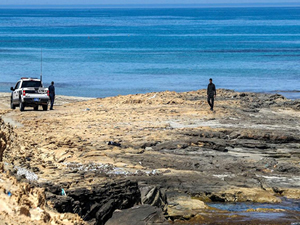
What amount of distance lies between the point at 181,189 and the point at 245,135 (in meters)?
5.28

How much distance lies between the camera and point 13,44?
79.2 m

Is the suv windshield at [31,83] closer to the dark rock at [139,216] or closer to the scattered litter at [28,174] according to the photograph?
the scattered litter at [28,174]

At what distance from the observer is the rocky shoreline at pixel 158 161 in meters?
10.9

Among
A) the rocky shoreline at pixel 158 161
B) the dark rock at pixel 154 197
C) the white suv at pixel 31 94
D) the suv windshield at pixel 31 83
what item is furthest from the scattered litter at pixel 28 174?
the suv windshield at pixel 31 83

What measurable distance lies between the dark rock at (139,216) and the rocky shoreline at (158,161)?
2 centimetres

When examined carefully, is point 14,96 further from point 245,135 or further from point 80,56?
point 80,56

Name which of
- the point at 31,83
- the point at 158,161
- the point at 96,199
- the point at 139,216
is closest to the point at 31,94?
the point at 31,83

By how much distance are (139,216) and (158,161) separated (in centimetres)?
428

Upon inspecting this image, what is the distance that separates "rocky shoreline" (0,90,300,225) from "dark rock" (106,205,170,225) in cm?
2

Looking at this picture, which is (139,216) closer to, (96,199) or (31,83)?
(96,199)

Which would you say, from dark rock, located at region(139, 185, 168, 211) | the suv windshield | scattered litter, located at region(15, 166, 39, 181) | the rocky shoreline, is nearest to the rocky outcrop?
the rocky shoreline

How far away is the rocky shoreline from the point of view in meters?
10.9

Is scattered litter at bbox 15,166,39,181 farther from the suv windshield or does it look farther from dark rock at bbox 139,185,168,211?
the suv windshield

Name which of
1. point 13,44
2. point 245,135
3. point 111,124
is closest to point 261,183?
point 245,135
